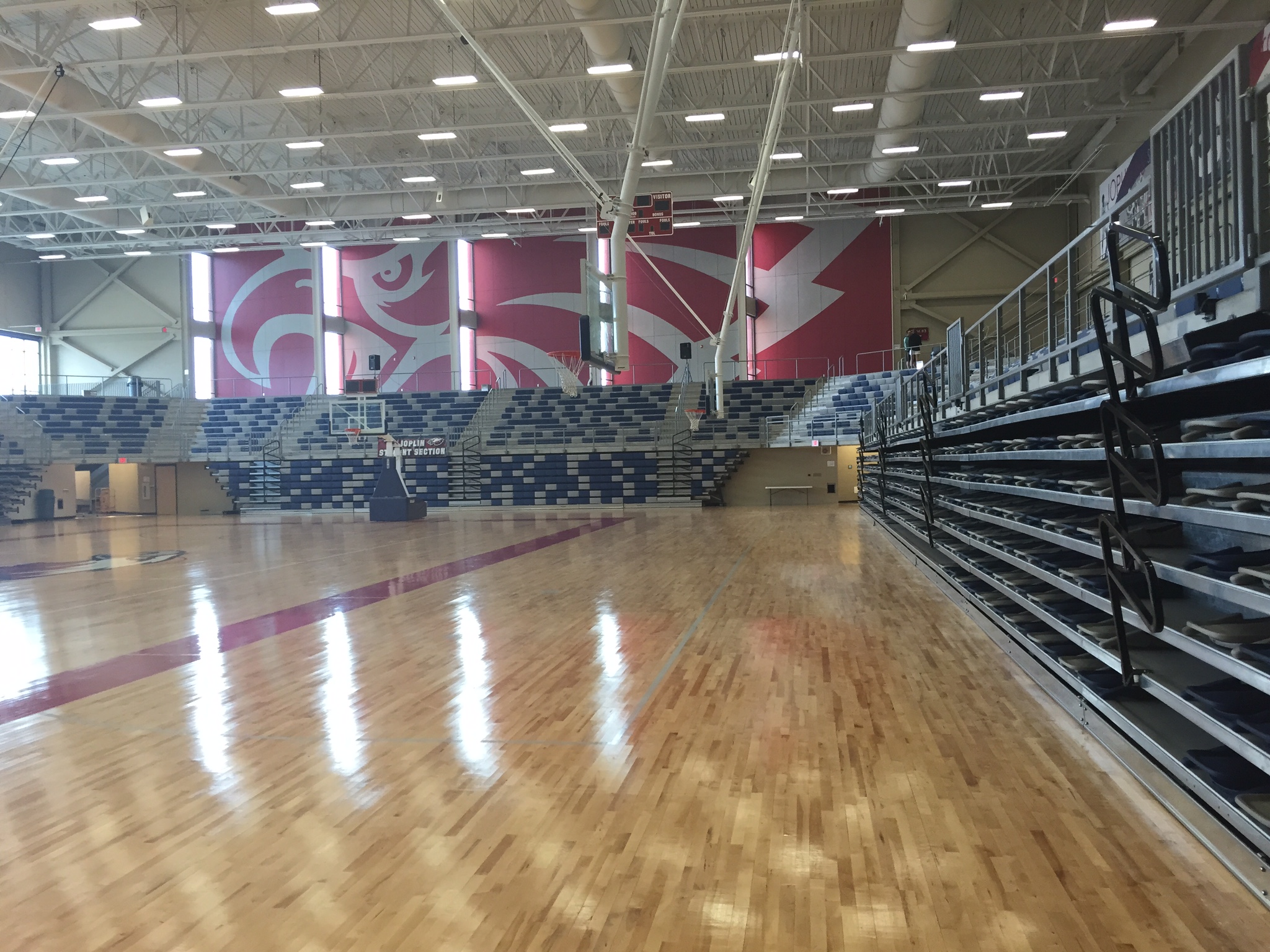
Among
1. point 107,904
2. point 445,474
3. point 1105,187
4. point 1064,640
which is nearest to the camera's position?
point 107,904

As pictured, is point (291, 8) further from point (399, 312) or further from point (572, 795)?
point (399, 312)

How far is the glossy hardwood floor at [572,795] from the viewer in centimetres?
232

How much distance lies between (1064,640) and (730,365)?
73.3ft

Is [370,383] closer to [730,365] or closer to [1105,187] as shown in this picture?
[730,365]

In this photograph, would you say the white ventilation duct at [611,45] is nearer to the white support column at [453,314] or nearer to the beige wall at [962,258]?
the white support column at [453,314]

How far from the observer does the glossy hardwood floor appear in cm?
232

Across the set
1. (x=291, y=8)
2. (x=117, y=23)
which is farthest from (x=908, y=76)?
(x=117, y=23)

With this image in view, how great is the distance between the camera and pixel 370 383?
Answer: 20906 mm

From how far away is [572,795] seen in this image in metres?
3.23

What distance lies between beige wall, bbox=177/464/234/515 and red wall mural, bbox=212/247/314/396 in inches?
125

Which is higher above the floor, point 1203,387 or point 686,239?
point 686,239

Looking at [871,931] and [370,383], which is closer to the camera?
[871,931]

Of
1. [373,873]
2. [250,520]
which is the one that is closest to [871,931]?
[373,873]

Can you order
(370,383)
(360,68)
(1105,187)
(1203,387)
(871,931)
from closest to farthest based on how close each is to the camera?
(871,931) < (1203,387) < (360,68) < (1105,187) < (370,383)
